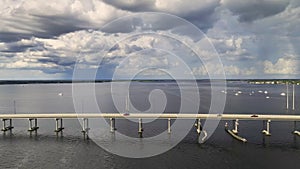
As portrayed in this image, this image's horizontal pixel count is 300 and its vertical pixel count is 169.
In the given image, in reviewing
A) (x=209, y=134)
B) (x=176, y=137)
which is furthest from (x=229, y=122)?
(x=176, y=137)

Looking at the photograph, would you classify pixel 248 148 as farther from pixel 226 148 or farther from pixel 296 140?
pixel 296 140

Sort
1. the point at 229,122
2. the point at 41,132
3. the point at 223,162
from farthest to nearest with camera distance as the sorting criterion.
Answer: the point at 229,122 → the point at 41,132 → the point at 223,162

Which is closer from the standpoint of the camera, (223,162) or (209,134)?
(223,162)

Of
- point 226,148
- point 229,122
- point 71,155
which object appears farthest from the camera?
point 229,122

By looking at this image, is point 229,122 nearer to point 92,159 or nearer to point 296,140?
point 296,140

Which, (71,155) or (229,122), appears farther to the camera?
(229,122)

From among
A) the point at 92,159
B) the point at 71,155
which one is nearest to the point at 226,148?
the point at 92,159

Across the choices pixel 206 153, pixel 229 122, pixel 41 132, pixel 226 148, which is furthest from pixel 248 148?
pixel 41 132

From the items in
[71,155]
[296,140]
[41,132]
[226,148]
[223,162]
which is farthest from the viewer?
[41,132]

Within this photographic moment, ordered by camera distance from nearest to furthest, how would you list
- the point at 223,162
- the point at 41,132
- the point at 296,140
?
the point at 223,162, the point at 296,140, the point at 41,132
